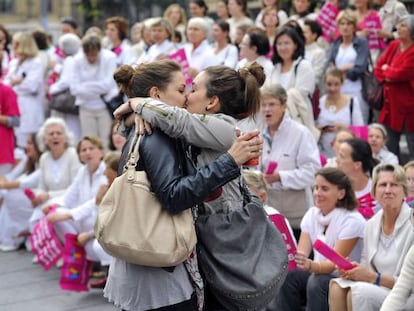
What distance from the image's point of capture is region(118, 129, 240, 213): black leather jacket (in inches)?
135

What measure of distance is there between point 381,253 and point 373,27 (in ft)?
16.9

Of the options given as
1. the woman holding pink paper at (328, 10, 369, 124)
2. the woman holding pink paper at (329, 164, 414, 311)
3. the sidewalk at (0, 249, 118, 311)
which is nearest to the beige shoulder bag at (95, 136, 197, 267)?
the woman holding pink paper at (329, 164, 414, 311)

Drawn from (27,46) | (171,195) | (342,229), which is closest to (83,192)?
(342,229)

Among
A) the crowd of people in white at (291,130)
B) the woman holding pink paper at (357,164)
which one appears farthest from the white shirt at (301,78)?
the woman holding pink paper at (357,164)

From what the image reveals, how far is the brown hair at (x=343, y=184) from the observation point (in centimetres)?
590

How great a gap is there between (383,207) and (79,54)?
20.3 ft

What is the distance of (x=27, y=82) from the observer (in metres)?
11.4

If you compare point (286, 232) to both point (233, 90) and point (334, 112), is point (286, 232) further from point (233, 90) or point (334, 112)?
point (334, 112)

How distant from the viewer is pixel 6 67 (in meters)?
12.3

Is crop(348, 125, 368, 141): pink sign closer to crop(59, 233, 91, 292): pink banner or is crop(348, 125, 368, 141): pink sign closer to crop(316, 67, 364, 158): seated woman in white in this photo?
crop(316, 67, 364, 158): seated woman in white

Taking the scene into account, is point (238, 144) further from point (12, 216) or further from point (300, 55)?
point (12, 216)

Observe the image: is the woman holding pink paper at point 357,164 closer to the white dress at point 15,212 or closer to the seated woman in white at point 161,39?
the white dress at point 15,212

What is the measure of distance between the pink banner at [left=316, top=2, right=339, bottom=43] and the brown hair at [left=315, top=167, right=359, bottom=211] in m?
5.01

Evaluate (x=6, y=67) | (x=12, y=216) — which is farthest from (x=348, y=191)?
(x=6, y=67)
